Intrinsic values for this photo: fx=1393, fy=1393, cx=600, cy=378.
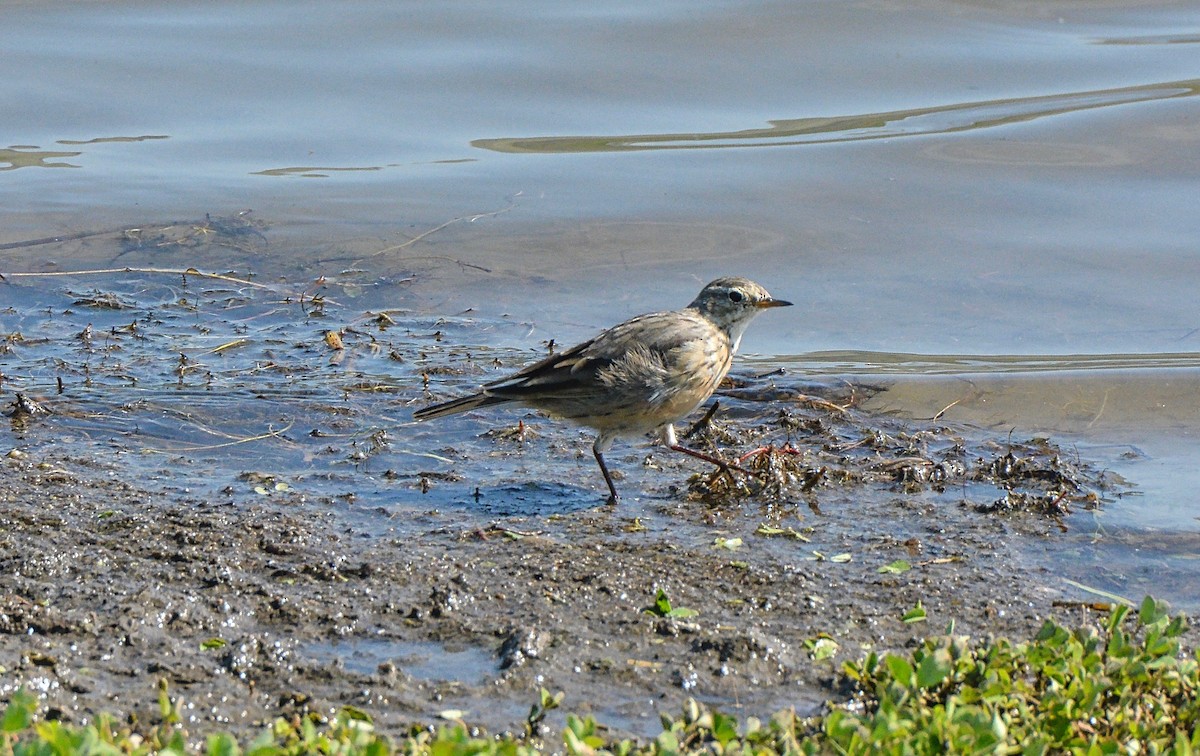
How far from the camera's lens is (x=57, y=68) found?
585 inches

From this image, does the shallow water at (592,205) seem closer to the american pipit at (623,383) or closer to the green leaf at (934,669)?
the american pipit at (623,383)

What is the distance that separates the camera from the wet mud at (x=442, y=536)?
189 inches

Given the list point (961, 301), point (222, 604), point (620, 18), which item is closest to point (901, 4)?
point (620, 18)

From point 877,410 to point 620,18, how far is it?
888 cm

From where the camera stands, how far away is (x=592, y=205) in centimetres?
1219

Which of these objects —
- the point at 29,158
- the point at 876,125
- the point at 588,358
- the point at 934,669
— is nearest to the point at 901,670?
the point at 934,669

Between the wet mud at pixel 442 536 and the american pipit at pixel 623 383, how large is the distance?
0.29m

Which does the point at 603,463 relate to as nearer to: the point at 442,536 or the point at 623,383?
the point at 623,383

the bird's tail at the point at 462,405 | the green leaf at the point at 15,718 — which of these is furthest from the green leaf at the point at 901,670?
the bird's tail at the point at 462,405

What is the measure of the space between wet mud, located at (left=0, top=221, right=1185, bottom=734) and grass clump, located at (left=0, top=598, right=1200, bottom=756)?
26cm

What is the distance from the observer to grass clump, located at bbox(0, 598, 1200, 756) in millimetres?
3854

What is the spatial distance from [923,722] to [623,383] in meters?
3.29

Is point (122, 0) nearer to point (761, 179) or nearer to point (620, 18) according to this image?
point (620, 18)

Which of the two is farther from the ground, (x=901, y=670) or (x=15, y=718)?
(x=15, y=718)
